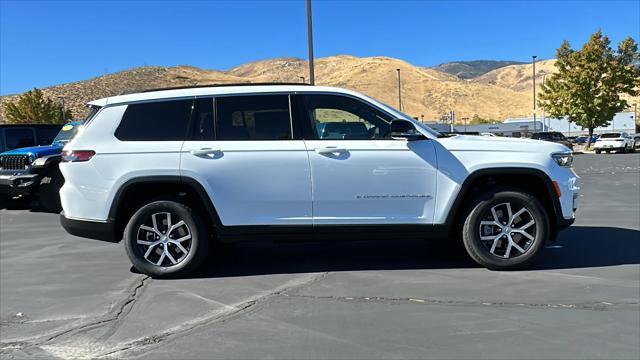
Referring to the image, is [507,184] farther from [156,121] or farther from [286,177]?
[156,121]

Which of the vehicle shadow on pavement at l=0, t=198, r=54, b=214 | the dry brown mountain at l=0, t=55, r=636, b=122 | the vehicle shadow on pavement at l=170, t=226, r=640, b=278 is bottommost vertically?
the vehicle shadow on pavement at l=170, t=226, r=640, b=278

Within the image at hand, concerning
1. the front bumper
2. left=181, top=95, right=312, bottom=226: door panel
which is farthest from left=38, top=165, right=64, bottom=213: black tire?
left=181, top=95, right=312, bottom=226: door panel

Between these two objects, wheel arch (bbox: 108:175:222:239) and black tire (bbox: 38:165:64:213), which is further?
A: black tire (bbox: 38:165:64:213)

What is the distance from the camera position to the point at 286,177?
18.2 ft

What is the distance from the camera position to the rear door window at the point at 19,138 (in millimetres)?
13891

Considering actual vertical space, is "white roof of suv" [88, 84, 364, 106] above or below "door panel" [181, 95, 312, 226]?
above

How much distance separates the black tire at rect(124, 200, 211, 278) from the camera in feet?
18.5

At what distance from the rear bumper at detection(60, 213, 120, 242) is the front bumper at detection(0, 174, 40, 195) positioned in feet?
22.2

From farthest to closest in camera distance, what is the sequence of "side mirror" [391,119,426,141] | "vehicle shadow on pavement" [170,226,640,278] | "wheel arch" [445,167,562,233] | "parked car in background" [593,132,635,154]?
"parked car in background" [593,132,635,154], "vehicle shadow on pavement" [170,226,640,278], "wheel arch" [445,167,562,233], "side mirror" [391,119,426,141]

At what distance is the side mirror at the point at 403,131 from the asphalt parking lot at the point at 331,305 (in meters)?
1.45

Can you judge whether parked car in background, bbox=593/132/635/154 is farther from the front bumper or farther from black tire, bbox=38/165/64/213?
the front bumper

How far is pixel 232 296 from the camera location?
16.8ft

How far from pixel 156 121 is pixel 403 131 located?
8.42 feet

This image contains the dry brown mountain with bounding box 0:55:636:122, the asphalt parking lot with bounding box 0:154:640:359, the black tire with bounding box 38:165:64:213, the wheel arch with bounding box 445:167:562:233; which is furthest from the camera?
the dry brown mountain with bounding box 0:55:636:122
